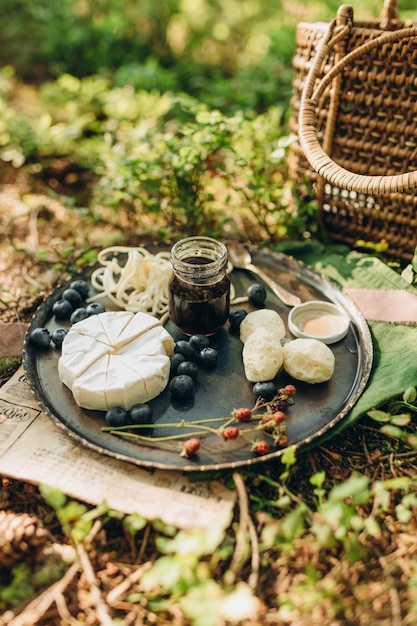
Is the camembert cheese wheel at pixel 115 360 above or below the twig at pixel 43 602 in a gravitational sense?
above

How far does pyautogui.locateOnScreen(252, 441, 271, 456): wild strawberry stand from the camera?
7.66ft

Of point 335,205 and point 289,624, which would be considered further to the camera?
point 335,205

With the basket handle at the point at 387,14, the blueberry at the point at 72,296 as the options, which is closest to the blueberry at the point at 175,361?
the blueberry at the point at 72,296

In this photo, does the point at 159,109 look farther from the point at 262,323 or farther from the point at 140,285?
the point at 262,323

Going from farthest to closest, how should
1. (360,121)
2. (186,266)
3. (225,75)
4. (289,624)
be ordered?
1. (225,75)
2. (360,121)
3. (186,266)
4. (289,624)

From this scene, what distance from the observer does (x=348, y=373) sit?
2791 mm

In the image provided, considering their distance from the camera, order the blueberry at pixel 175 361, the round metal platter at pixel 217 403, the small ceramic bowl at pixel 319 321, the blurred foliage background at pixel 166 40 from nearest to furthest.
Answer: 1. the round metal platter at pixel 217 403
2. the blueberry at pixel 175 361
3. the small ceramic bowl at pixel 319 321
4. the blurred foliage background at pixel 166 40

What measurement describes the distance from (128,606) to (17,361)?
1.54 m

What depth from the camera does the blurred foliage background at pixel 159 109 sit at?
156 inches

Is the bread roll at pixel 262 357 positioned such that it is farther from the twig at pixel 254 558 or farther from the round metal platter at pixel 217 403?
the twig at pixel 254 558

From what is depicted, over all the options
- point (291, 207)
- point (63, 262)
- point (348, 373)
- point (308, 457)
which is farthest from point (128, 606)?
point (291, 207)

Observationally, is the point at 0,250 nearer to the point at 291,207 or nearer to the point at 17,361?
the point at 17,361

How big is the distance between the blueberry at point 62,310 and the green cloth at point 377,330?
1.58 m

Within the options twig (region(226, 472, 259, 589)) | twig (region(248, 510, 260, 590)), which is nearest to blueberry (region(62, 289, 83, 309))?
twig (region(226, 472, 259, 589))
